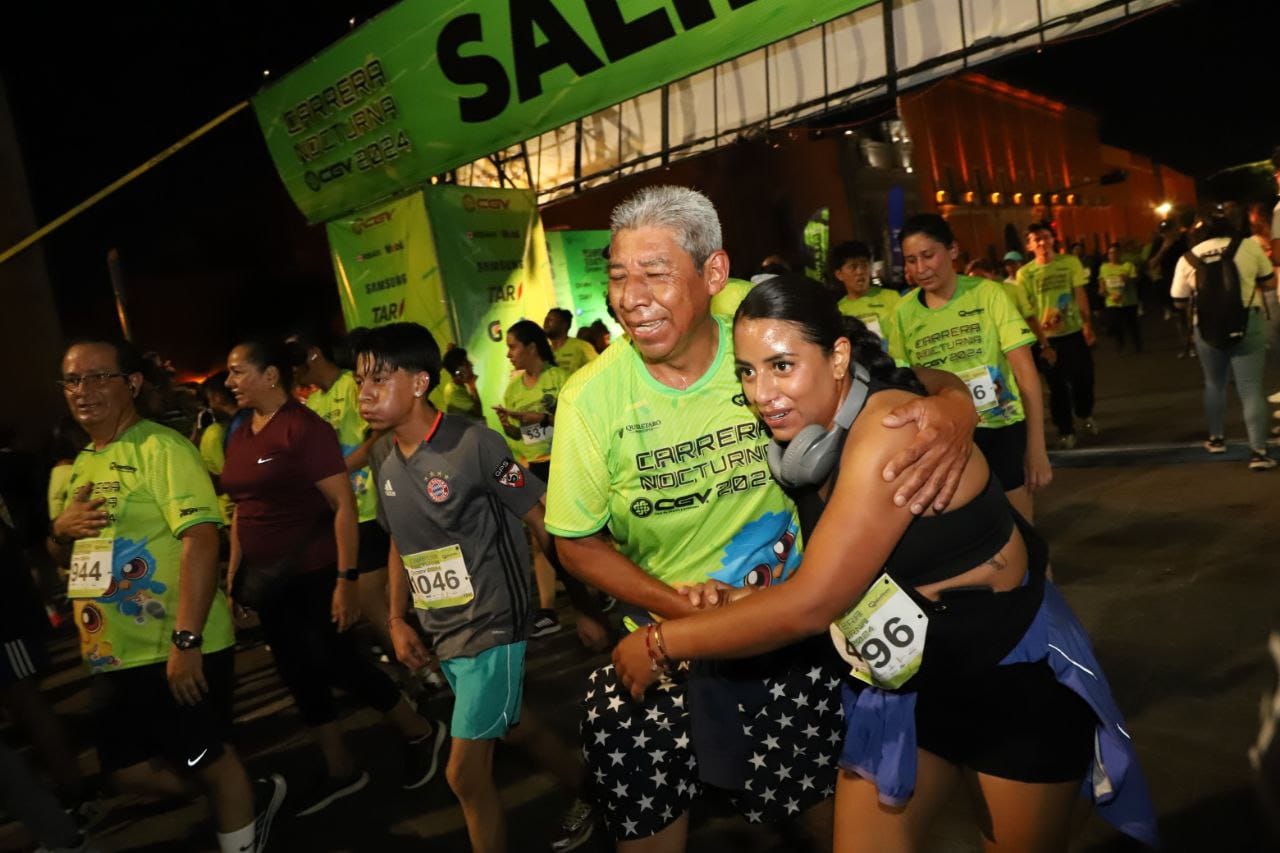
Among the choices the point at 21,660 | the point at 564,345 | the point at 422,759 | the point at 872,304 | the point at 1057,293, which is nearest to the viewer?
the point at 21,660

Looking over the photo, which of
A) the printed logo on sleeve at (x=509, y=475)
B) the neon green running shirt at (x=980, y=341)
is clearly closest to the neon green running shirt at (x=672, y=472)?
the printed logo on sleeve at (x=509, y=475)

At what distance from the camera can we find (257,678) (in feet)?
21.4

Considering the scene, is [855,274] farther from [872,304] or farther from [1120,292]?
[1120,292]

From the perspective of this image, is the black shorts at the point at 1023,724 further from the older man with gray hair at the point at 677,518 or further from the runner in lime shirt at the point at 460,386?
the runner in lime shirt at the point at 460,386

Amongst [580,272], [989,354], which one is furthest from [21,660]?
[580,272]

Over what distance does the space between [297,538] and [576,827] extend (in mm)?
1815

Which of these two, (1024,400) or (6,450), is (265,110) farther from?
(1024,400)

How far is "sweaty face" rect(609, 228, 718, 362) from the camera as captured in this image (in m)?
2.26

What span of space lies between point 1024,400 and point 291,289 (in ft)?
73.7

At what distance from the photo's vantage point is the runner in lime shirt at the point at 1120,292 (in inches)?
591

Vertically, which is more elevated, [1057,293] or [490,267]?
[490,267]

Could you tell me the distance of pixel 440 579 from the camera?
3.12 meters

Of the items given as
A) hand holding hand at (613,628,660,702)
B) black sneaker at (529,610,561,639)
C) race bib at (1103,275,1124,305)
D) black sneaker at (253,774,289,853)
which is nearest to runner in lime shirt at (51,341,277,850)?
black sneaker at (253,774,289,853)

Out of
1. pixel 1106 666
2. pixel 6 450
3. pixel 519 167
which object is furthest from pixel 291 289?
pixel 1106 666
